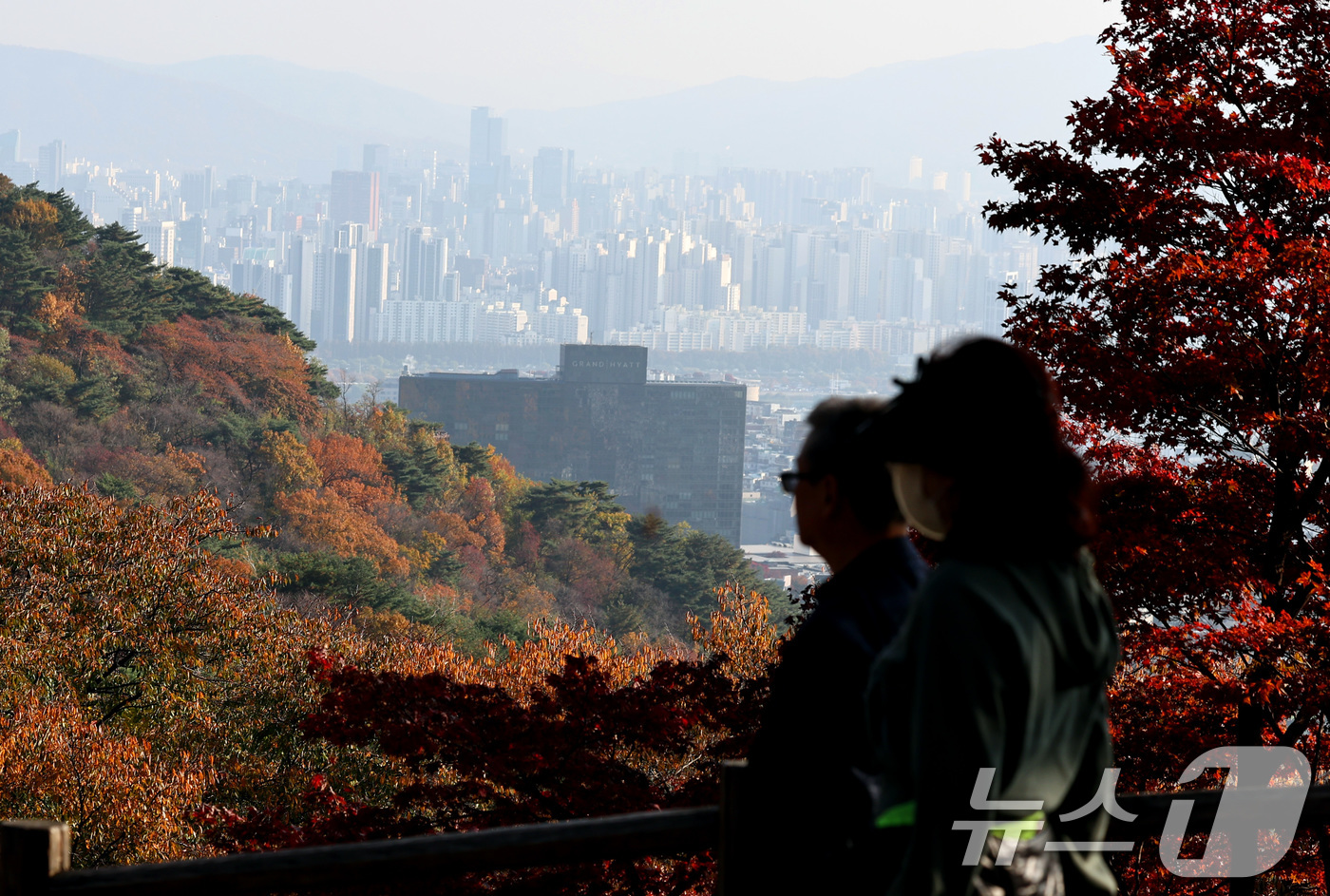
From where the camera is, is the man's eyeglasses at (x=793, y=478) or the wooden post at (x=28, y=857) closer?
the man's eyeglasses at (x=793, y=478)

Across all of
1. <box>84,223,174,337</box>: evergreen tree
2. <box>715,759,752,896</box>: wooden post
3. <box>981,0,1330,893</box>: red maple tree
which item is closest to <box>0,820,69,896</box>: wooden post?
<box>715,759,752,896</box>: wooden post

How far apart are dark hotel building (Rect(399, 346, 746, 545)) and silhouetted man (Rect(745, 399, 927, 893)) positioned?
94234 millimetres

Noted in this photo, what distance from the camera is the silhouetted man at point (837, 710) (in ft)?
3.95

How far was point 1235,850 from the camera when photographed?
9.23 feet

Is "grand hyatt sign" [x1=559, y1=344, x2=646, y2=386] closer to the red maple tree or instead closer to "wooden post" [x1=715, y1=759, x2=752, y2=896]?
the red maple tree

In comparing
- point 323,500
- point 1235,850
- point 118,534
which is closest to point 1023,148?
point 1235,850

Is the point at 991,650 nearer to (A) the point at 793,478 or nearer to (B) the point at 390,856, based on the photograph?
(A) the point at 793,478

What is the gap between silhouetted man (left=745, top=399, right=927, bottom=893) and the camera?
1.20 metres

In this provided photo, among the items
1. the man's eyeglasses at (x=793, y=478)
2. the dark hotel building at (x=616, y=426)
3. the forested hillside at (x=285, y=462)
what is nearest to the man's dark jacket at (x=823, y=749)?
the man's eyeglasses at (x=793, y=478)

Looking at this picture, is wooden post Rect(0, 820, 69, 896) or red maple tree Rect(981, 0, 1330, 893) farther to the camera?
red maple tree Rect(981, 0, 1330, 893)

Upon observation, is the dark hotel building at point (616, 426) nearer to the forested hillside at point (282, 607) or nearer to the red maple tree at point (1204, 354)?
the forested hillside at point (282, 607)

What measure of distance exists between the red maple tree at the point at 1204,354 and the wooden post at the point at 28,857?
3.68m

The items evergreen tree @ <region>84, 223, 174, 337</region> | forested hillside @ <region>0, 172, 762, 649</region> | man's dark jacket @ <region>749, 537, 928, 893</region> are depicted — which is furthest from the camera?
evergreen tree @ <region>84, 223, 174, 337</region>

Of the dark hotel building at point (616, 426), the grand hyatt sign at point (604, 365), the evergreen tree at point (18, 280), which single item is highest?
the evergreen tree at point (18, 280)
